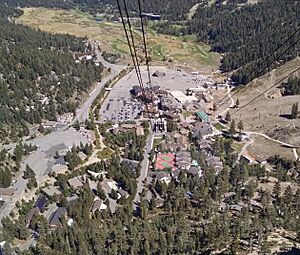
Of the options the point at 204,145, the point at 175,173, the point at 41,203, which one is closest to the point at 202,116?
the point at 204,145

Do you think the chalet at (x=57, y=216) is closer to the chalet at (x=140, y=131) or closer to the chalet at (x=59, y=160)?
the chalet at (x=59, y=160)

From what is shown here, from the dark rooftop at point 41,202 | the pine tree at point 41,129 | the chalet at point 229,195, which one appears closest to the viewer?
the dark rooftop at point 41,202

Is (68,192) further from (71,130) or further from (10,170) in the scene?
(71,130)

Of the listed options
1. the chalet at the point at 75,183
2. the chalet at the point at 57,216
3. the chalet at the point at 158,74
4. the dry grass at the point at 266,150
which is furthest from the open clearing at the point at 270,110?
the chalet at the point at 57,216

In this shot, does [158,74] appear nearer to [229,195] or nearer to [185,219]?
[229,195]

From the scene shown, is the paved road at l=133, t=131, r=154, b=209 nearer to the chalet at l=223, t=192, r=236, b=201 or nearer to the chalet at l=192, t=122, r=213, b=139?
the chalet at l=192, t=122, r=213, b=139

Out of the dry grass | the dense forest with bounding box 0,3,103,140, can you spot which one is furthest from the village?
the dense forest with bounding box 0,3,103,140
